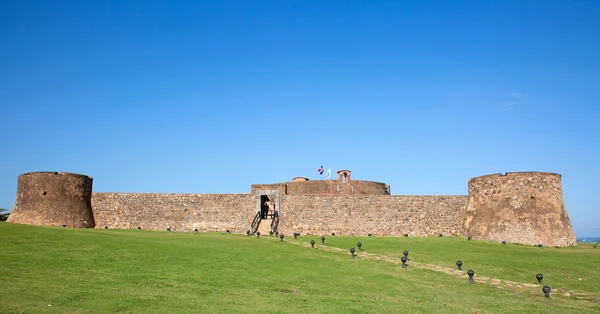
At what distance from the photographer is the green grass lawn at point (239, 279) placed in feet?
38.6

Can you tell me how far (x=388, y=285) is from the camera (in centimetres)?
1680

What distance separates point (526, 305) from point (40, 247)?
16.3 metres

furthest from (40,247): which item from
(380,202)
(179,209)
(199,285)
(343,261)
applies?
(380,202)

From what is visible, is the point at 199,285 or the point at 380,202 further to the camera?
the point at 380,202

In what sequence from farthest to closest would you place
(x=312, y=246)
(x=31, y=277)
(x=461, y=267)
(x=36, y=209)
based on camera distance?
(x=36, y=209)
(x=312, y=246)
(x=461, y=267)
(x=31, y=277)

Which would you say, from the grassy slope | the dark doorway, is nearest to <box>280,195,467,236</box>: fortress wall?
the dark doorway

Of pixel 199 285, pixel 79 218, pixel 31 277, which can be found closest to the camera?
pixel 31 277

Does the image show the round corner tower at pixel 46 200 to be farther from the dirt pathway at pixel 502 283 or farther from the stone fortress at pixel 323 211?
the dirt pathway at pixel 502 283

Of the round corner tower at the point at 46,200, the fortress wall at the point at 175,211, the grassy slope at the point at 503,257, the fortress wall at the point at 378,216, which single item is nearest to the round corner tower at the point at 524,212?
the grassy slope at the point at 503,257

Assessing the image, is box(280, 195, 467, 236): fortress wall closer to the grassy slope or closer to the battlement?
the grassy slope

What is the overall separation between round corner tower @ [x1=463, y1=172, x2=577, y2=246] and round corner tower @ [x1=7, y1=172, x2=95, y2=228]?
27573mm

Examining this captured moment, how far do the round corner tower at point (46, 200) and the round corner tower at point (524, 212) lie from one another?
90.5 ft

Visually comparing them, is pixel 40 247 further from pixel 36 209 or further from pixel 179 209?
pixel 179 209

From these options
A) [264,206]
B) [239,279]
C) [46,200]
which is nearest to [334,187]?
[264,206]
